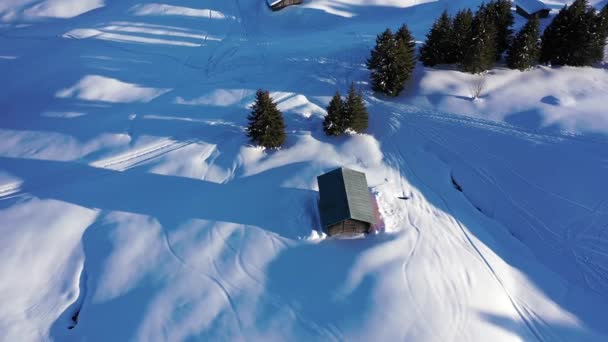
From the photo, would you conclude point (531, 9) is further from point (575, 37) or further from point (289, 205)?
point (289, 205)

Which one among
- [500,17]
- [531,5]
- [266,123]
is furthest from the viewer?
[531,5]

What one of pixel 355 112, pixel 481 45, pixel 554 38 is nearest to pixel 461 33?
pixel 481 45

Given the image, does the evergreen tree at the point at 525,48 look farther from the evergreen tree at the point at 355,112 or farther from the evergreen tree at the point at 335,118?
the evergreen tree at the point at 335,118

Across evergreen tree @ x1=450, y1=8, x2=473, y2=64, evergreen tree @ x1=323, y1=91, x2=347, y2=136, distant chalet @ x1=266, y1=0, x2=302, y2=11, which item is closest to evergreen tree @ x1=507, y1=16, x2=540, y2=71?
evergreen tree @ x1=450, y1=8, x2=473, y2=64

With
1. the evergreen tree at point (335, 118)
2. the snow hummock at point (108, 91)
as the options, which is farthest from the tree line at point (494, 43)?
the snow hummock at point (108, 91)

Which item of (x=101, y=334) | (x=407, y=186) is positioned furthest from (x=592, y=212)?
(x=101, y=334)

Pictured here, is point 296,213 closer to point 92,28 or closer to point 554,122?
point 554,122
